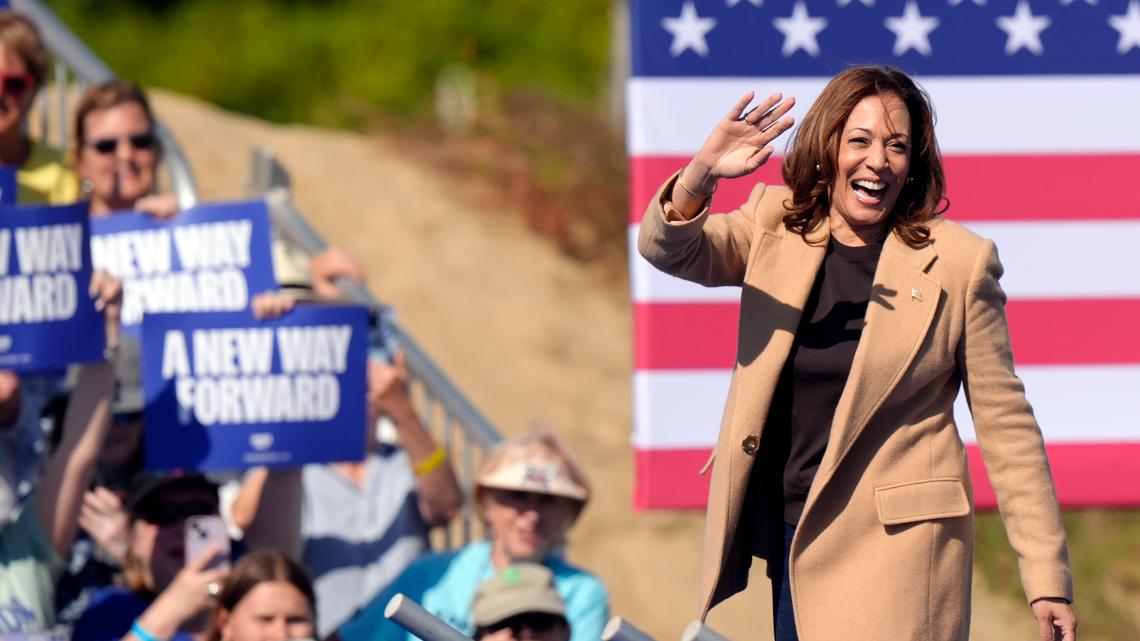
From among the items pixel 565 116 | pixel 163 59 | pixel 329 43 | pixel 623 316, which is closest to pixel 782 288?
pixel 623 316

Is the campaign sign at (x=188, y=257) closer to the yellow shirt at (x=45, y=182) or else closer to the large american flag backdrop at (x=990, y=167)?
the yellow shirt at (x=45, y=182)

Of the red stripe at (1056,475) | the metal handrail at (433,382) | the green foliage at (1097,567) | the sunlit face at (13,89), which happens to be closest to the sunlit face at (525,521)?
the red stripe at (1056,475)

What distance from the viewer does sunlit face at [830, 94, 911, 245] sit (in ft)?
10.3

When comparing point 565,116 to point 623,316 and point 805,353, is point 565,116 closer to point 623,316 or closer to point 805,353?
point 623,316

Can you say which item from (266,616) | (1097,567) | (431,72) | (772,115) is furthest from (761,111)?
(431,72)

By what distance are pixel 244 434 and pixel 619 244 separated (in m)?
7.34

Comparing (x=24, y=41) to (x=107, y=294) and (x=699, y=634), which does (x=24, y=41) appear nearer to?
(x=107, y=294)

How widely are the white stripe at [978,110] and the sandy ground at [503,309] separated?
435 cm

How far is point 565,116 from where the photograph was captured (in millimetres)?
13062

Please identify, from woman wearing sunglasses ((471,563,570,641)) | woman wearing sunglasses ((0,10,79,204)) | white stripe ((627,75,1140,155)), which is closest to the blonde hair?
woman wearing sunglasses ((0,10,79,204))

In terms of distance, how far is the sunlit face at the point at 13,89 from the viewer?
5172mm

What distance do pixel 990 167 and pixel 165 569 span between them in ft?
7.99

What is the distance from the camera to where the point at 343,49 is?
18.3 meters

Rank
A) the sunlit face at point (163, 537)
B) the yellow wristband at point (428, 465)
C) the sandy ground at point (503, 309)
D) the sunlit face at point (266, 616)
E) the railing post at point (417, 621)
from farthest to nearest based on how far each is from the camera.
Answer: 1. the sandy ground at point (503, 309)
2. the yellow wristband at point (428, 465)
3. the sunlit face at point (163, 537)
4. the sunlit face at point (266, 616)
5. the railing post at point (417, 621)
